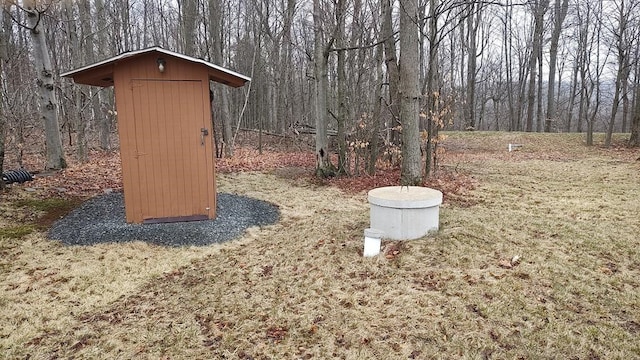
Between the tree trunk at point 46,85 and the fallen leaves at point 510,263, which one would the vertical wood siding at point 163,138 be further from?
the tree trunk at point 46,85

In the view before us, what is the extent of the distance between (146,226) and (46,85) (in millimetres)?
4921

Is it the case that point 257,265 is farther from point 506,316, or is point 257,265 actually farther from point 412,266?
point 506,316

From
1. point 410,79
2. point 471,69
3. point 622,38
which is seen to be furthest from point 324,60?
point 471,69

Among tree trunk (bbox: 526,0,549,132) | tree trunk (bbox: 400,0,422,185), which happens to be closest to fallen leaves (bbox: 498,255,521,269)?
tree trunk (bbox: 400,0,422,185)

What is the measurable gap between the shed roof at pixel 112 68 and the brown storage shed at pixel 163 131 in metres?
0.01

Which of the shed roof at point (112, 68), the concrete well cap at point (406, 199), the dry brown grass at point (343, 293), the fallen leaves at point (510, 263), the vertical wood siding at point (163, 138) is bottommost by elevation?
the dry brown grass at point (343, 293)

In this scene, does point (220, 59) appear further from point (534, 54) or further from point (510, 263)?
point (534, 54)

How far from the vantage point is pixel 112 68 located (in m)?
5.32

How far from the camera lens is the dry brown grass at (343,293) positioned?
2.76m

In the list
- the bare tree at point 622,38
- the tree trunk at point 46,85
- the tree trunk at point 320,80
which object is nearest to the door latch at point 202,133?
the tree trunk at point 320,80

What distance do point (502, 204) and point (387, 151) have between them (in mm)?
3654

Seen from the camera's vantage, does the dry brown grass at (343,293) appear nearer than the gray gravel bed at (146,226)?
Yes

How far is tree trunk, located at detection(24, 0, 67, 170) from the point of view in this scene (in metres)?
7.98

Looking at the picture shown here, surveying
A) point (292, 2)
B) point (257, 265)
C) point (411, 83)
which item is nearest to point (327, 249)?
point (257, 265)
